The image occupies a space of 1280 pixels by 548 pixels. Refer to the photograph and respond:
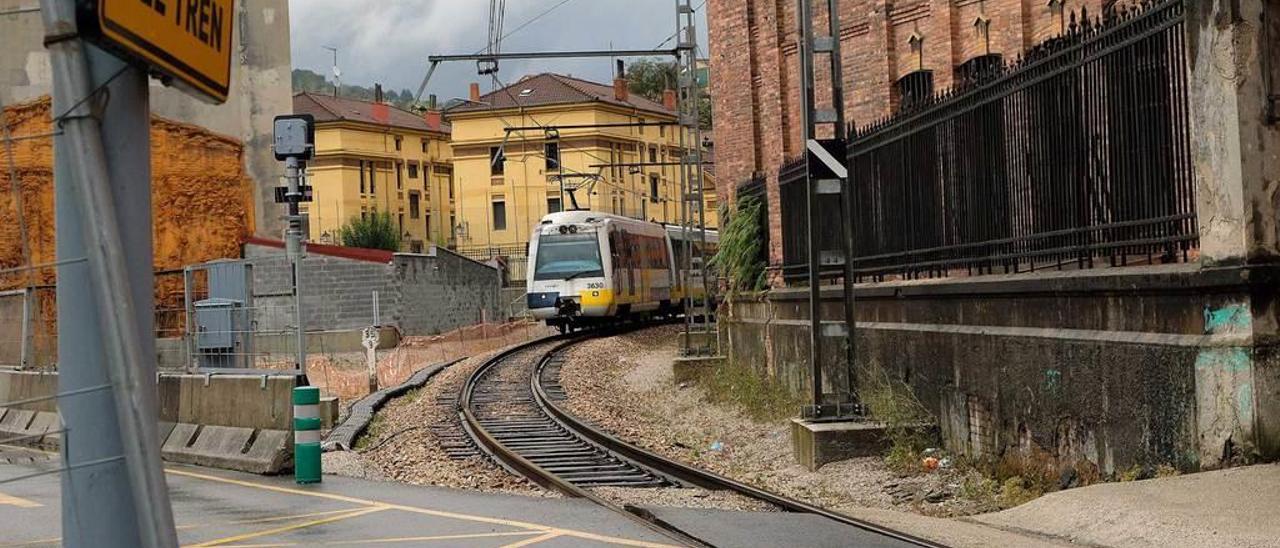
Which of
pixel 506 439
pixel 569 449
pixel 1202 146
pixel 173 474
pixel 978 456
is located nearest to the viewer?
pixel 1202 146

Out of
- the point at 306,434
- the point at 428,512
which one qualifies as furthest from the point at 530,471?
the point at 428,512

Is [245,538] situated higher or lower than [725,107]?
lower

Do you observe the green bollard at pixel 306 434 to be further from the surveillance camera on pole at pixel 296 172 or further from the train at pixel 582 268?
the train at pixel 582 268

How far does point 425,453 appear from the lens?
1738cm

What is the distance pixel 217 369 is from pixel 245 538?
7365 mm

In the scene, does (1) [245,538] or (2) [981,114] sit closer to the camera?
(1) [245,538]

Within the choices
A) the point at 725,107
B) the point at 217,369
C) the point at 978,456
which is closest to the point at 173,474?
the point at 217,369

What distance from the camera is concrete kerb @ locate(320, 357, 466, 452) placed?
18.3 metres

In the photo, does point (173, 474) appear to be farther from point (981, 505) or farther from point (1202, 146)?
point (1202, 146)

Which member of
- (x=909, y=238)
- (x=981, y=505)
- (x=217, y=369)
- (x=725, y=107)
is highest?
(x=725, y=107)

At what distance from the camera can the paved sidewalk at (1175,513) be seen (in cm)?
829

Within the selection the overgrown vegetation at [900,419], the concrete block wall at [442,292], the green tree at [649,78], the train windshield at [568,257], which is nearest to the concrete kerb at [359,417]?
the overgrown vegetation at [900,419]

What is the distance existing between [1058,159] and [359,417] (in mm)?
11823

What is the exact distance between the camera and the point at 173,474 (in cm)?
1522
